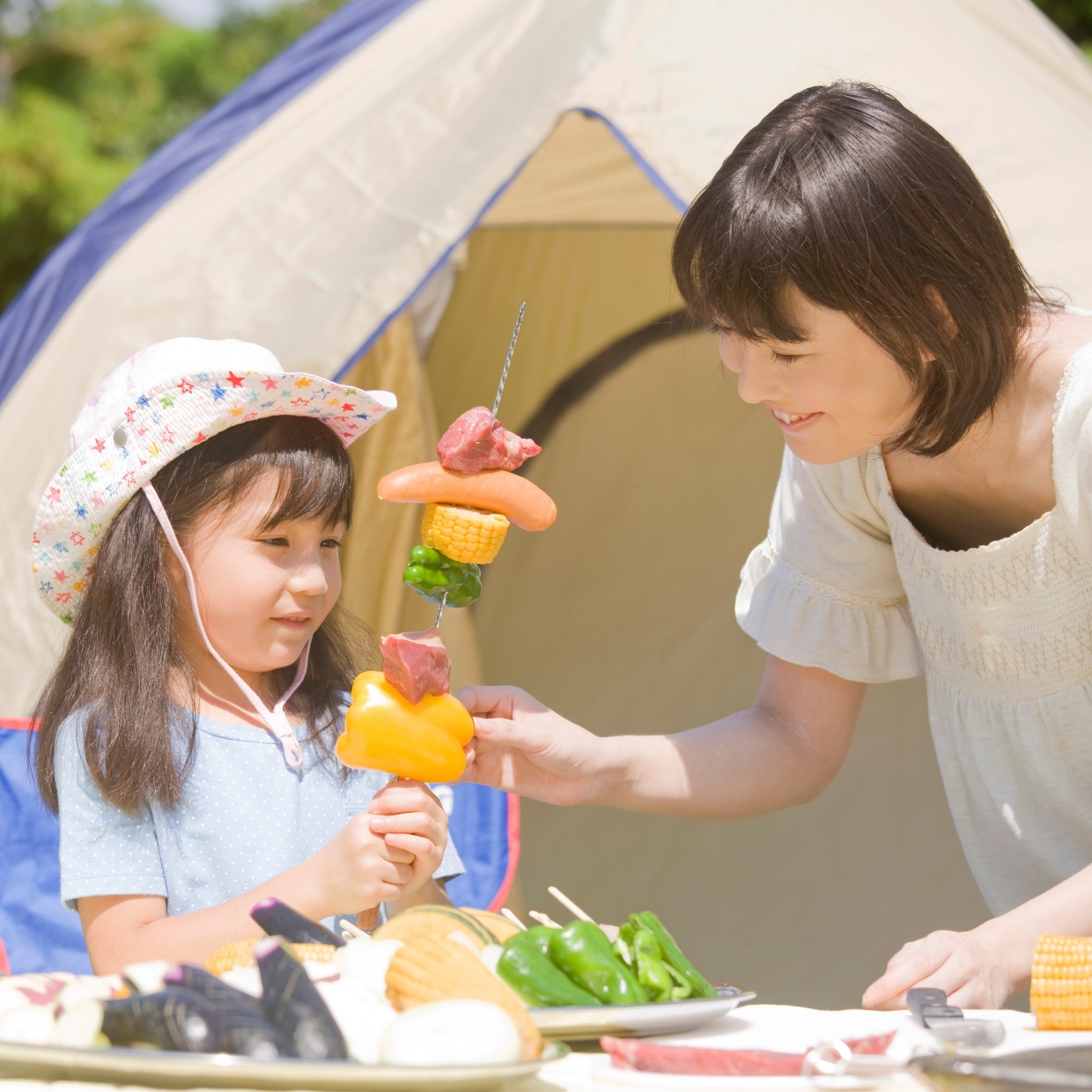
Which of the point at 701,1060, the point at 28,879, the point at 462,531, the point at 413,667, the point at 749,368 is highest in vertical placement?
the point at 749,368

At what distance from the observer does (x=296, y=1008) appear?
748 millimetres

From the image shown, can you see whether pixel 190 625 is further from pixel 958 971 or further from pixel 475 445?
pixel 958 971

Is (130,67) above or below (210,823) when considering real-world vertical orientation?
above

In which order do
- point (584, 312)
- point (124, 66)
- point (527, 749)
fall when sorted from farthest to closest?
point (124, 66) → point (584, 312) → point (527, 749)

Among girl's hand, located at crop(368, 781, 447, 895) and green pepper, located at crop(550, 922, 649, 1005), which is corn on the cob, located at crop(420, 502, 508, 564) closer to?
girl's hand, located at crop(368, 781, 447, 895)

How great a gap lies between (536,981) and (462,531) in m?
0.50

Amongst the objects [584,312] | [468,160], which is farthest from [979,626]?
[584,312]

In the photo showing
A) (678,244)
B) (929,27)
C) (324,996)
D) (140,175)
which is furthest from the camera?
(140,175)

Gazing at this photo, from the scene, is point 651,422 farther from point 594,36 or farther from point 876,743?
point 594,36

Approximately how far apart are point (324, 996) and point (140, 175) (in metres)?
2.58

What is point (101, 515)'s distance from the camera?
5.22ft

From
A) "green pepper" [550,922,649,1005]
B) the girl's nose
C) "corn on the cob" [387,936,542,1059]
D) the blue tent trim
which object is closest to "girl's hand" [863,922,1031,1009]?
"green pepper" [550,922,649,1005]

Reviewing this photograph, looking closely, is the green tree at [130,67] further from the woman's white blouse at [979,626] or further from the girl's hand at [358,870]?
the girl's hand at [358,870]

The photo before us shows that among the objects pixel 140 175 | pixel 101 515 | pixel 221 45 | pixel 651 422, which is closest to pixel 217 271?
pixel 101 515
